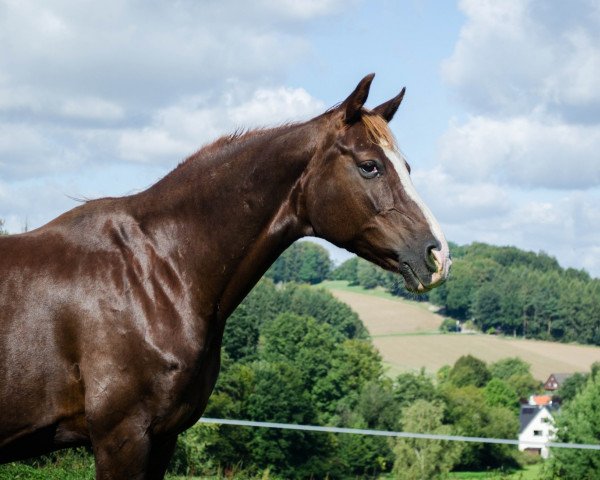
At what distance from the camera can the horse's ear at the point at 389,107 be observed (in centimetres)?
427

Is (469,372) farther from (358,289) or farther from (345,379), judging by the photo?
(358,289)

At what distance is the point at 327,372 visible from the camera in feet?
212

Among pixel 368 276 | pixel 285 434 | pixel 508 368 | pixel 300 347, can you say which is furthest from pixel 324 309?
pixel 285 434

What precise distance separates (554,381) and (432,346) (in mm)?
13622

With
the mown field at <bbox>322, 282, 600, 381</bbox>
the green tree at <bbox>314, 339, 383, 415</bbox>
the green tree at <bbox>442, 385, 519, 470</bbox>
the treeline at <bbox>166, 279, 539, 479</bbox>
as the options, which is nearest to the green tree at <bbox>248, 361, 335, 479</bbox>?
the treeline at <bbox>166, 279, 539, 479</bbox>

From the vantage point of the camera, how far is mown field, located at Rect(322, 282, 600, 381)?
86.8 m

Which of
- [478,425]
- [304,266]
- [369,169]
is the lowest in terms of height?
[478,425]

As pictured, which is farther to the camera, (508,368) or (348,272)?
(348,272)

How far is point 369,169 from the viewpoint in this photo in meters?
3.96

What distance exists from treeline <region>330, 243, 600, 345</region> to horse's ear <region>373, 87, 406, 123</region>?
105m

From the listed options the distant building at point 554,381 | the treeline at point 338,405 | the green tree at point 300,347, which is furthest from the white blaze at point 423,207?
the distant building at point 554,381

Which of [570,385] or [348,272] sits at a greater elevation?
[348,272]

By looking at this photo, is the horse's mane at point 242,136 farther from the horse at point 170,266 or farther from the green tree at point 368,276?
the green tree at point 368,276

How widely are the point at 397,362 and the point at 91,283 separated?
81802mm
